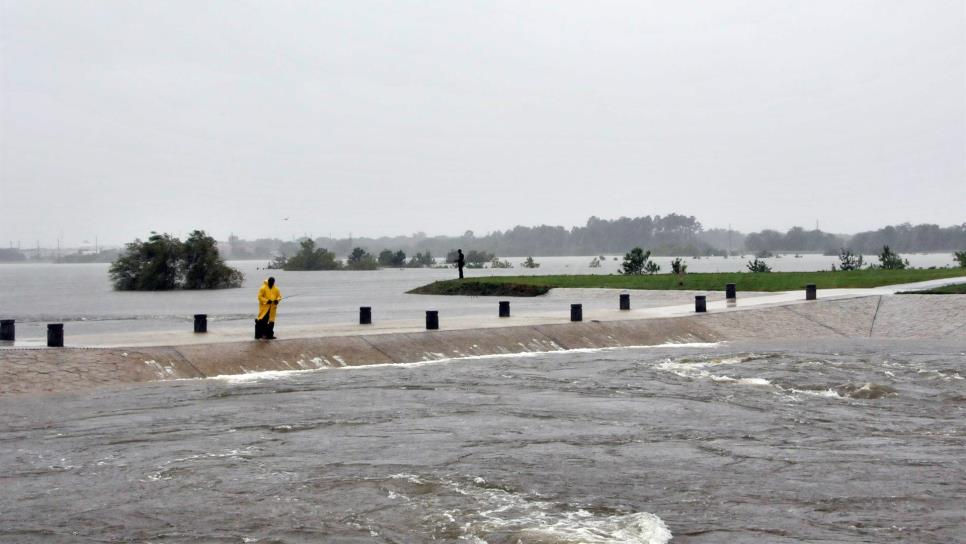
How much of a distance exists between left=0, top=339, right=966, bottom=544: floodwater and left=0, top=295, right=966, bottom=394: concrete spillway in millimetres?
904

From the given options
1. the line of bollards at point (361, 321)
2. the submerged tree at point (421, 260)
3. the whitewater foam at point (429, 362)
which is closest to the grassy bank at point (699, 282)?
the line of bollards at point (361, 321)

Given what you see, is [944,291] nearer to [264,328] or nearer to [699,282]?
[699,282]

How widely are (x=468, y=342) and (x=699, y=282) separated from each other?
78.3ft

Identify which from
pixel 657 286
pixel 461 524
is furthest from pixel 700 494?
pixel 657 286

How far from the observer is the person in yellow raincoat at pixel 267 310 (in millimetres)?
21642

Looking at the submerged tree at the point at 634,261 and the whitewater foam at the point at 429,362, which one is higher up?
the submerged tree at the point at 634,261

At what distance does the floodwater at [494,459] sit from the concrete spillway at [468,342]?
0.90 m

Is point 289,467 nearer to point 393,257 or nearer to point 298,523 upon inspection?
point 298,523

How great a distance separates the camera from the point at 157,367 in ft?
63.4

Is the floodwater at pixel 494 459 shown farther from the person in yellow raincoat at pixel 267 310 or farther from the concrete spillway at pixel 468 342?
the person in yellow raincoat at pixel 267 310

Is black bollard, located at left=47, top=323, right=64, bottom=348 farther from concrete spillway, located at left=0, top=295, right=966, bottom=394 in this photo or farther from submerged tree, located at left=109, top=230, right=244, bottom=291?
submerged tree, located at left=109, top=230, right=244, bottom=291

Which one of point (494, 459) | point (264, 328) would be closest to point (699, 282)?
point (264, 328)

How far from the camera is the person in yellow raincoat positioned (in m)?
21.6

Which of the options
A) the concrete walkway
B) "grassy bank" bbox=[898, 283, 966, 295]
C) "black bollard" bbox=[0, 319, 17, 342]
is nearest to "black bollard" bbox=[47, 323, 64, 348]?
the concrete walkway
